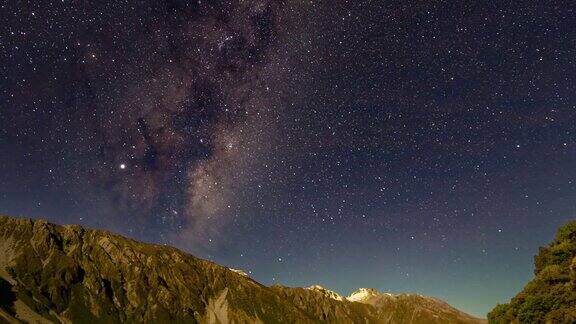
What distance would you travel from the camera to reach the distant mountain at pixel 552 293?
37362 mm

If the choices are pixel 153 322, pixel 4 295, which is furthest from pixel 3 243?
pixel 153 322

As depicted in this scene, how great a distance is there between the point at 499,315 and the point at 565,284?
9378mm

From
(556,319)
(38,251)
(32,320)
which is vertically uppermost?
(38,251)

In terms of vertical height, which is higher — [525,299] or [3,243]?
[3,243]

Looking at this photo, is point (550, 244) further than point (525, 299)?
Yes

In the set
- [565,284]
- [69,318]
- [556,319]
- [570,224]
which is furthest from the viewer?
[69,318]

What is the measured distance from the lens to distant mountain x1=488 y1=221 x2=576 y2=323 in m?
37.4

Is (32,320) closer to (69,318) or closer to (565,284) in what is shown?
(69,318)

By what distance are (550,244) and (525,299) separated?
1369cm

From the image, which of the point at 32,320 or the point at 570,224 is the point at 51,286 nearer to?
the point at 32,320

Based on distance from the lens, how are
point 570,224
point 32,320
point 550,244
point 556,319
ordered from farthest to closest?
point 32,320 < point 550,244 < point 570,224 < point 556,319

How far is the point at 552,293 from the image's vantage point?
129 ft

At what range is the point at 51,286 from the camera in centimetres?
18188

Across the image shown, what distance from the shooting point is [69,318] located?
17150 centimetres
